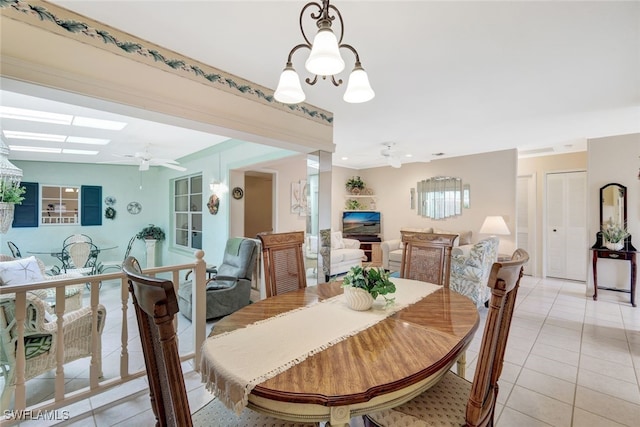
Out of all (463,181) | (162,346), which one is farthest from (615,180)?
(162,346)

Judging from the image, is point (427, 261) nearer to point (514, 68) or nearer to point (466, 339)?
point (466, 339)

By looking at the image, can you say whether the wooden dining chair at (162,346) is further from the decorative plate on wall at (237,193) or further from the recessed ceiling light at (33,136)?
the recessed ceiling light at (33,136)

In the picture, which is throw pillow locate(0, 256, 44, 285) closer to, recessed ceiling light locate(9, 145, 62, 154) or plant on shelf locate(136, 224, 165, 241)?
recessed ceiling light locate(9, 145, 62, 154)

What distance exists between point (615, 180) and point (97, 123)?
735cm

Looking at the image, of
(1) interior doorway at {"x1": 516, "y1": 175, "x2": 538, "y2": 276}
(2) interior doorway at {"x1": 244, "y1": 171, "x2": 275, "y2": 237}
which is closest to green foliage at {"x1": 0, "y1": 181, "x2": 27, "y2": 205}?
(2) interior doorway at {"x1": 244, "y1": 171, "x2": 275, "y2": 237}

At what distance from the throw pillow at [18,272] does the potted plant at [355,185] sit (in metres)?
6.14

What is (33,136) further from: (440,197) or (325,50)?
(440,197)

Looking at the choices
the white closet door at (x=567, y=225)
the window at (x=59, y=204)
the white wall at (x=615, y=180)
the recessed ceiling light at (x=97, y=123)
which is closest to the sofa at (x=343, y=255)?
the recessed ceiling light at (x=97, y=123)

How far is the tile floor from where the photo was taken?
187 cm

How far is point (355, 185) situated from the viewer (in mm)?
7508


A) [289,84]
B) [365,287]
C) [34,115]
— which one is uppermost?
[34,115]

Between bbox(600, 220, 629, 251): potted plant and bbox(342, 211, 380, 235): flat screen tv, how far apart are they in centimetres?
424

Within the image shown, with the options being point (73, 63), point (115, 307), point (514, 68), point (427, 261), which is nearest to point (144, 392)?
point (73, 63)

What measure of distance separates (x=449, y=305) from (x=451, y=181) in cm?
507
